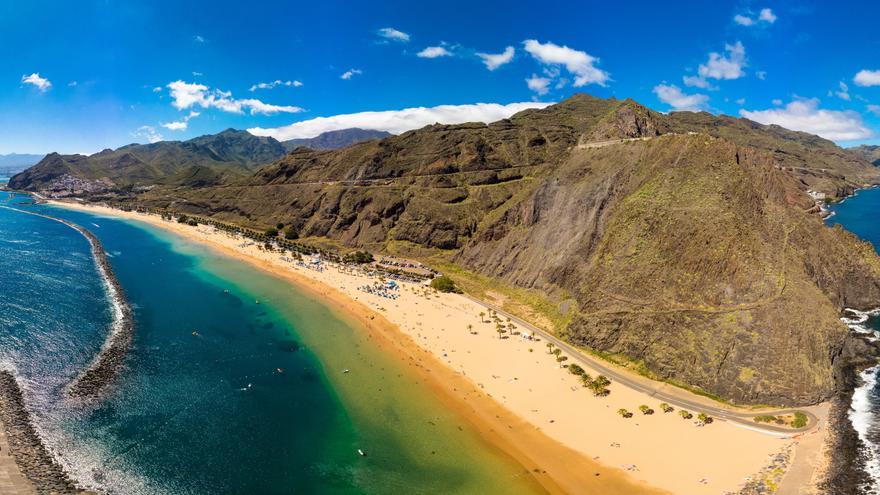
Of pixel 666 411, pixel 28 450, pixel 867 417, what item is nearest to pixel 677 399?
pixel 666 411

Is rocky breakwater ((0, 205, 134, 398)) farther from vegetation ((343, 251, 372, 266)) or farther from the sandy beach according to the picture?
vegetation ((343, 251, 372, 266))

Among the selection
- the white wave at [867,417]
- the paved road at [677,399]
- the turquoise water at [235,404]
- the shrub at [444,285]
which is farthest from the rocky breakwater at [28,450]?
the white wave at [867,417]

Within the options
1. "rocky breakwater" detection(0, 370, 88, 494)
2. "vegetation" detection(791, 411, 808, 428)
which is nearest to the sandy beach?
"vegetation" detection(791, 411, 808, 428)

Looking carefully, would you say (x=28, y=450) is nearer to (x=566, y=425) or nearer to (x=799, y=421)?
(x=566, y=425)

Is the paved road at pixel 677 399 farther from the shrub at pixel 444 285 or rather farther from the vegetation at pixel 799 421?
the shrub at pixel 444 285

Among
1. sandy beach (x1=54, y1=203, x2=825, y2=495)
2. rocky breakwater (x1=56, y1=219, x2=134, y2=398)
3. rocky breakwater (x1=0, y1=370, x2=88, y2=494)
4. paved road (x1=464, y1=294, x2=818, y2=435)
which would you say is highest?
paved road (x1=464, y1=294, x2=818, y2=435)

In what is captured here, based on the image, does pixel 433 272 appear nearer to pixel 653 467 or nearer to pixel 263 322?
pixel 263 322

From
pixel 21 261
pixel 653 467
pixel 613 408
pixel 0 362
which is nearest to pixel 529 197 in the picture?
pixel 613 408
